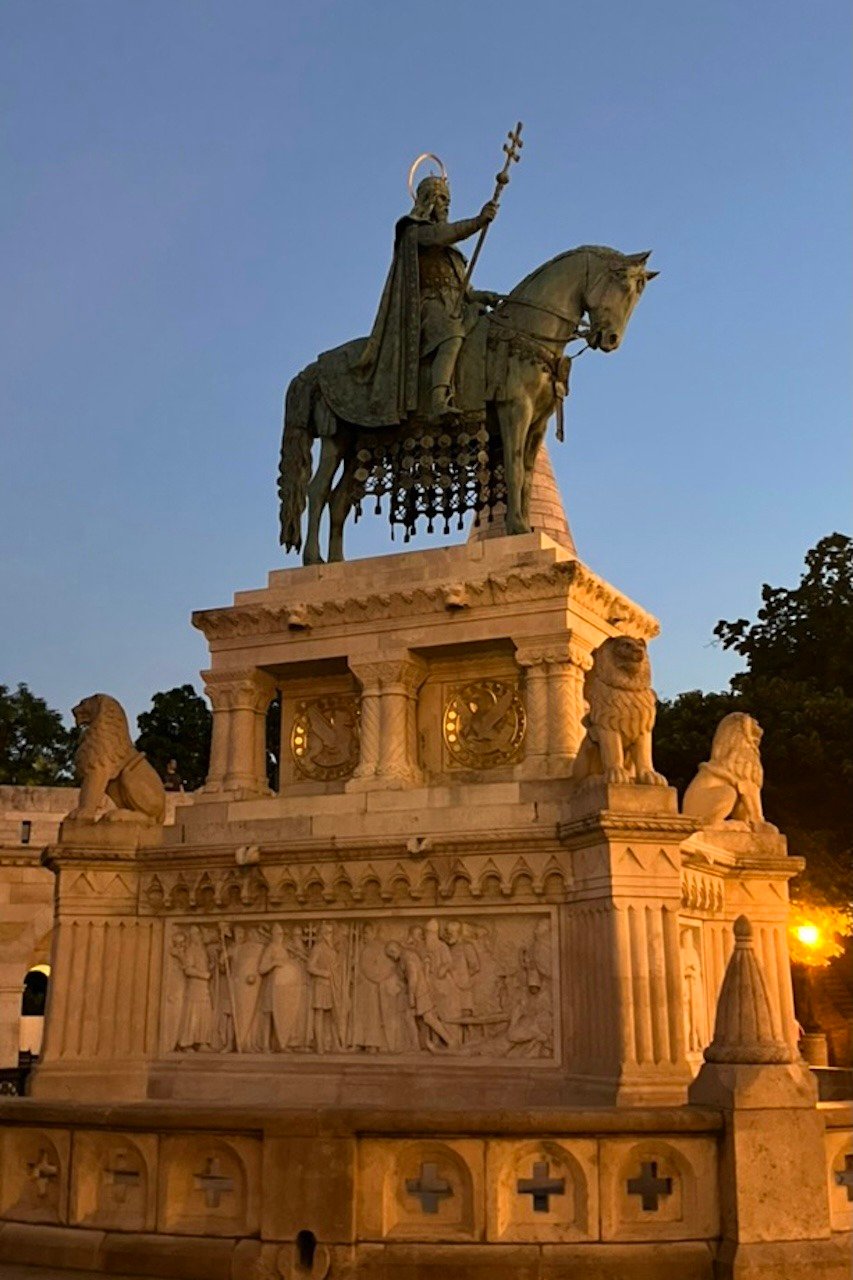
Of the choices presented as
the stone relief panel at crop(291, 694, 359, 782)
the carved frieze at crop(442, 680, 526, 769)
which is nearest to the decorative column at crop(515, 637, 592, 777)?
the carved frieze at crop(442, 680, 526, 769)

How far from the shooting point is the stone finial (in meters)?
8.52

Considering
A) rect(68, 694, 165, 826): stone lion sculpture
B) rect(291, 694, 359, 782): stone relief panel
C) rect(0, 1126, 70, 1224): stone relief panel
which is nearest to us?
rect(0, 1126, 70, 1224): stone relief panel

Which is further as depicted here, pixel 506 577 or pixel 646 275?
pixel 646 275

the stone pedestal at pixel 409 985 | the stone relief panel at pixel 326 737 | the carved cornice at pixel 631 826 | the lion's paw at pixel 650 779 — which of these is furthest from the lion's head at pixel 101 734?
the lion's paw at pixel 650 779

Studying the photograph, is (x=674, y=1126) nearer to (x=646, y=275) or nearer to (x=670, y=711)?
(x=646, y=275)

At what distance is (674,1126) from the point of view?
27.3 ft

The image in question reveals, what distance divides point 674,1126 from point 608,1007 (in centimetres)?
429

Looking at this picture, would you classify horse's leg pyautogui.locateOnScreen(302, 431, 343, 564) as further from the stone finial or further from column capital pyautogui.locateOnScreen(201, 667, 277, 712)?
the stone finial

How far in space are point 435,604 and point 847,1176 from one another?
8281 millimetres

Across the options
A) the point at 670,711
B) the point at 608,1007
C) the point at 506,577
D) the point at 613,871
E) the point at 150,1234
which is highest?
the point at 670,711

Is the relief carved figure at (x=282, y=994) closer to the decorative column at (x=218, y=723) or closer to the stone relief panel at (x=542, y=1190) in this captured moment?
the decorative column at (x=218, y=723)

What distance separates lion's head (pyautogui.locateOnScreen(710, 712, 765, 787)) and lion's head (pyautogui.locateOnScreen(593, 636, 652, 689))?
108 inches

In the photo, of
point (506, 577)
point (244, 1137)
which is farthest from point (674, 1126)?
point (506, 577)

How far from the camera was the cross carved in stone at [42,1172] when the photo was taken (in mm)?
9266
